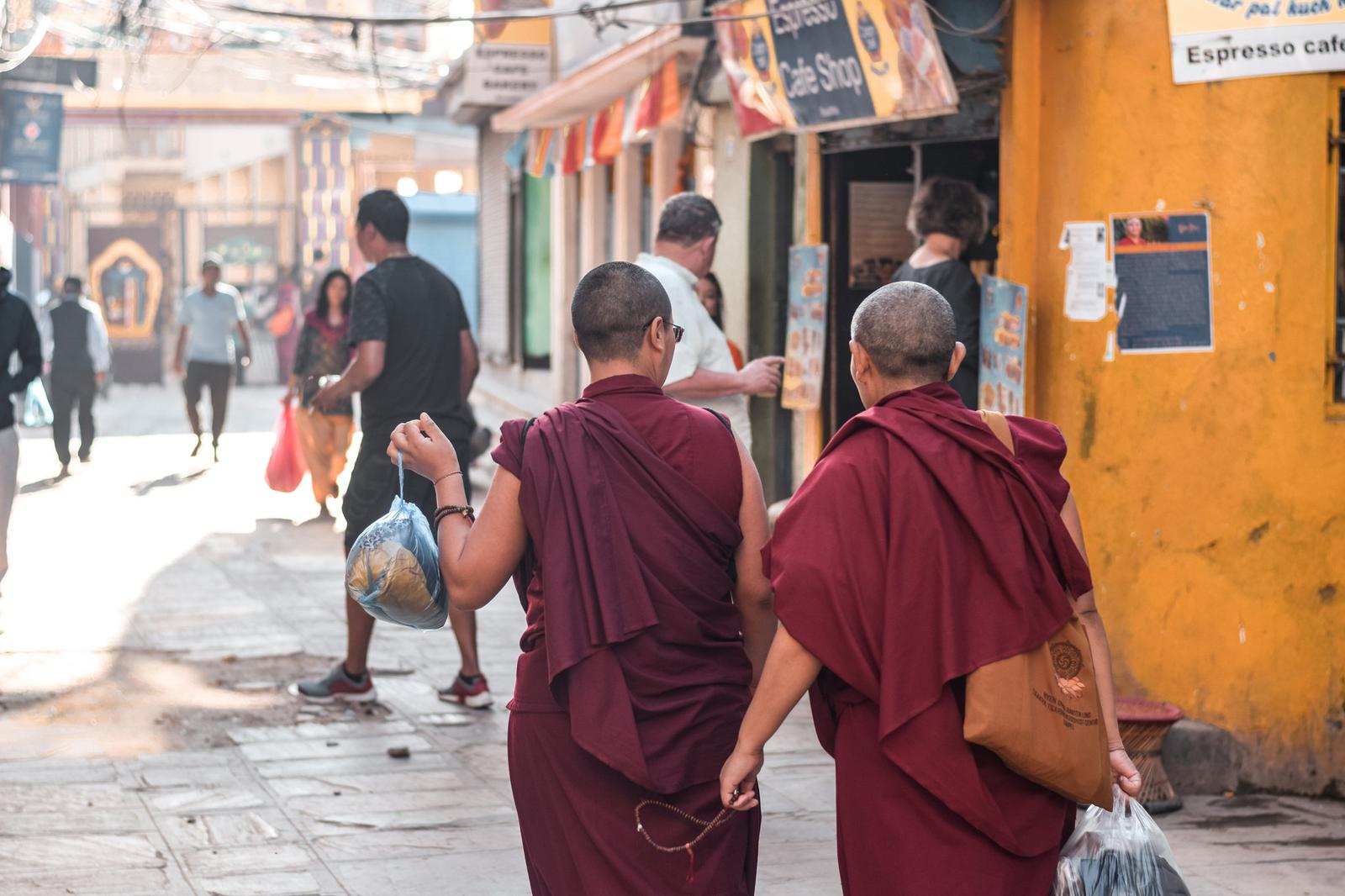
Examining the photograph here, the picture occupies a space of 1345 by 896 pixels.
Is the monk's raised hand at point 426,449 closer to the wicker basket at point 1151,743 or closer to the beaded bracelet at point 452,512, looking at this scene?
the beaded bracelet at point 452,512

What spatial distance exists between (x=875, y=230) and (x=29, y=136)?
18.6 m

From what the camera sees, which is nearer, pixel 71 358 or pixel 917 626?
pixel 917 626

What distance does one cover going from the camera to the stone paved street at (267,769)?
510 cm

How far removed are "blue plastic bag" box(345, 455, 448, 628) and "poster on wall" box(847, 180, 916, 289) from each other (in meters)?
5.38

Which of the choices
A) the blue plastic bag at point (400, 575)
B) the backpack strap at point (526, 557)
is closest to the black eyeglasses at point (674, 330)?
the backpack strap at point (526, 557)

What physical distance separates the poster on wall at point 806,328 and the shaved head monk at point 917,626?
5270 mm

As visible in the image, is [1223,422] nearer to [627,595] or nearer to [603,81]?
[627,595]

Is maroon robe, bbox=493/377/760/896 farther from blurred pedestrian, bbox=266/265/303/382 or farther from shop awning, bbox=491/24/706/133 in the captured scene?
blurred pedestrian, bbox=266/265/303/382

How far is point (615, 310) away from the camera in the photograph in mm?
3402

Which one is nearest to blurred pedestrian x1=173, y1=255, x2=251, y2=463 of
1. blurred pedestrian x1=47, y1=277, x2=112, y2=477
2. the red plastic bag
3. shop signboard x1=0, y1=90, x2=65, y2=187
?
blurred pedestrian x1=47, y1=277, x2=112, y2=477

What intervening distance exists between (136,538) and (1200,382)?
8.13 metres

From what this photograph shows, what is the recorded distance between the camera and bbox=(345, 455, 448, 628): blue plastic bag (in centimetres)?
371

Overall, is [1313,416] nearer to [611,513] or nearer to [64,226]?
[611,513]

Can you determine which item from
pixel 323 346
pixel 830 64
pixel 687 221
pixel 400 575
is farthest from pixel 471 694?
pixel 323 346
